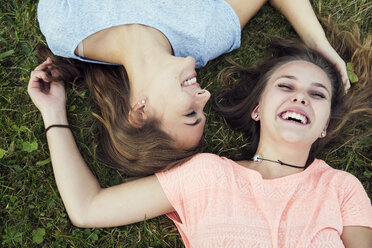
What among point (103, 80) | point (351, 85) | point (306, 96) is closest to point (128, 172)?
point (103, 80)

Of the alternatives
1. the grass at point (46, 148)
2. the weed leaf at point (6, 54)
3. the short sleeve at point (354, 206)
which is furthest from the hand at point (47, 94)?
the short sleeve at point (354, 206)

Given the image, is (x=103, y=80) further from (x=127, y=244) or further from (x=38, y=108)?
(x=127, y=244)

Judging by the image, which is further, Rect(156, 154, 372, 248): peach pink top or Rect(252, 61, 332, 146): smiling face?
Rect(252, 61, 332, 146): smiling face

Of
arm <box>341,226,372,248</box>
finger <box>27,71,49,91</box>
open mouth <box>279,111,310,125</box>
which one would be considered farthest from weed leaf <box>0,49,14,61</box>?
arm <box>341,226,372,248</box>

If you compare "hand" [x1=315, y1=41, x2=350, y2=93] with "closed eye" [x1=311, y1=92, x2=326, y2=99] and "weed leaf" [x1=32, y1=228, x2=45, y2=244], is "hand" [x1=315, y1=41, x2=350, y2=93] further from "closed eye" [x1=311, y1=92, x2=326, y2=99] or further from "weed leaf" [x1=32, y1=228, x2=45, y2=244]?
"weed leaf" [x1=32, y1=228, x2=45, y2=244]

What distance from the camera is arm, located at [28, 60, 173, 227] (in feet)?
10.7

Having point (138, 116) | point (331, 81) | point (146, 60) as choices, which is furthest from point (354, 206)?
point (146, 60)

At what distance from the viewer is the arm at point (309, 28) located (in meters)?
3.76

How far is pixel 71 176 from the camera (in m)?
3.34

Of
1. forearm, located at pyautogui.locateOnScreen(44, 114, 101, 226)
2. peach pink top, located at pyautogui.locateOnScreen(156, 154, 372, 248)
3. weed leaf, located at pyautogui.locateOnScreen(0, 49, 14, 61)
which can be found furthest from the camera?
weed leaf, located at pyautogui.locateOnScreen(0, 49, 14, 61)

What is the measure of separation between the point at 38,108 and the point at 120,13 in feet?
3.92

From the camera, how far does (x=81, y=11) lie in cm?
341

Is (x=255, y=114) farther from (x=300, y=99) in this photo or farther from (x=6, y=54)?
(x=6, y=54)

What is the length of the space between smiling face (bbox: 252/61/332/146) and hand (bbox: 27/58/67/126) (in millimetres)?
1884
